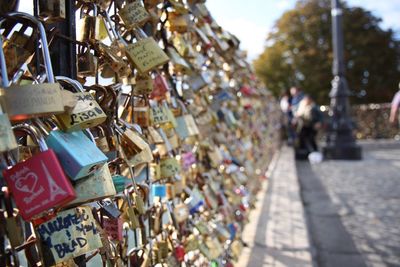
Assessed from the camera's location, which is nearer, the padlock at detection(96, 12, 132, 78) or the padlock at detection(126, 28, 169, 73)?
the padlock at detection(96, 12, 132, 78)

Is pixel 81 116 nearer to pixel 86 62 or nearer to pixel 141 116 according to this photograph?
pixel 86 62

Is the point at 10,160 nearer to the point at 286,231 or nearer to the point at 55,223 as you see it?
the point at 55,223

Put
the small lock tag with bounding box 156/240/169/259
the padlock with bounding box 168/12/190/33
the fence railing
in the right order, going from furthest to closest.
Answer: the fence railing < the padlock with bounding box 168/12/190/33 < the small lock tag with bounding box 156/240/169/259

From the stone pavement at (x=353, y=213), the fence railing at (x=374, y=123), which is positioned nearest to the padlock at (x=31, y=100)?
the stone pavement at (x=353, y=213)

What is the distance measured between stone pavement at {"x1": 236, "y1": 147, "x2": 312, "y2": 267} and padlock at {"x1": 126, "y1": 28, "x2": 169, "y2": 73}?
1.75 meters

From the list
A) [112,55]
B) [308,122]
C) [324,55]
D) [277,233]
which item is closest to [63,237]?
[112,55]

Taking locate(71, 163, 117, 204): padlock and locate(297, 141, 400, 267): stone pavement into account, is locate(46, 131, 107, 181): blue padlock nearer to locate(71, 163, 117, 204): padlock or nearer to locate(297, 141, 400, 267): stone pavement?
locate(71, 163, 117, 204): padlock

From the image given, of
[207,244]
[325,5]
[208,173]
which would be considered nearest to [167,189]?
[207,244]

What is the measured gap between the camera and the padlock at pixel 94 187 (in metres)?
0.77

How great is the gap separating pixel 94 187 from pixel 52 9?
0.35 meters

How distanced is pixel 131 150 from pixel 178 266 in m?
0.52

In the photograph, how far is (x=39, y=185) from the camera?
676mm

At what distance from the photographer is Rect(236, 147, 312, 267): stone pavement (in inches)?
109

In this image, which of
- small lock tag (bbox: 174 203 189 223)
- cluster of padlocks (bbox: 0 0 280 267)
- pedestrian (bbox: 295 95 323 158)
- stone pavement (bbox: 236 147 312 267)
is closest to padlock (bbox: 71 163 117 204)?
cluster of padlocks (bbox: 0 0 280 267)
